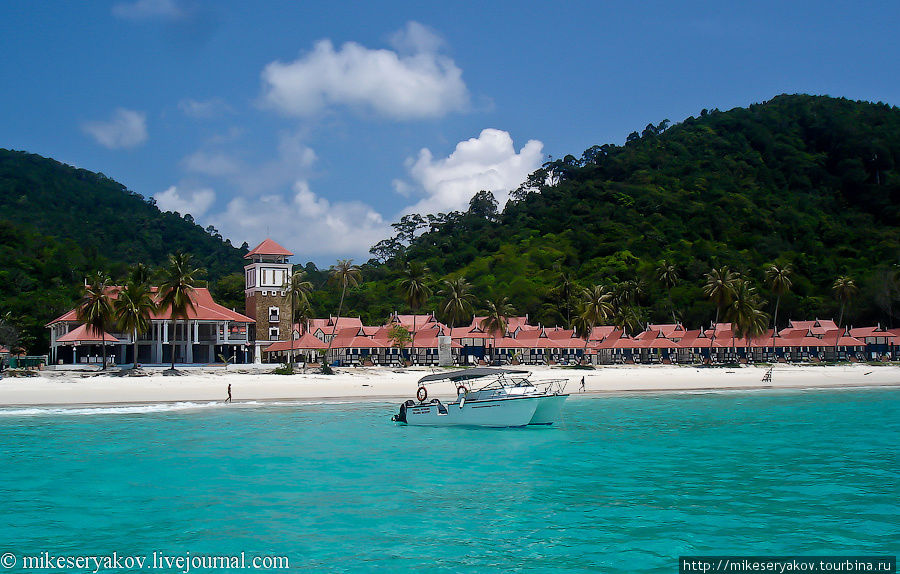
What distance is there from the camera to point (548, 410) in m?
27.5

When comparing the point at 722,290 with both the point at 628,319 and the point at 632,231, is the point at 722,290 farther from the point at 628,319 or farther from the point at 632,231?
the point at 632,231

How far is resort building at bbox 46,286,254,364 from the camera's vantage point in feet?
184

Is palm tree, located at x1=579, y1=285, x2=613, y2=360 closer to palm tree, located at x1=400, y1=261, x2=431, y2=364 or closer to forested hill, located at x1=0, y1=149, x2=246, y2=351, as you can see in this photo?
palm tree, located at x1=400, y1=261, x2=431, y2=364

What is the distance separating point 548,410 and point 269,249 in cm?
4311

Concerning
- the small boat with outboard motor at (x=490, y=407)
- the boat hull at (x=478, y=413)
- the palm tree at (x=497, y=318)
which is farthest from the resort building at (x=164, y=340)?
the small boat with outboard motor at (x=490, y=407)

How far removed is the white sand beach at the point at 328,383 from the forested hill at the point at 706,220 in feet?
109

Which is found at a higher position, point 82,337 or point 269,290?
point 269,290

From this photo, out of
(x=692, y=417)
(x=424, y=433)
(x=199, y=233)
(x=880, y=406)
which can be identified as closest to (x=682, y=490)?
(x=424, y=433)

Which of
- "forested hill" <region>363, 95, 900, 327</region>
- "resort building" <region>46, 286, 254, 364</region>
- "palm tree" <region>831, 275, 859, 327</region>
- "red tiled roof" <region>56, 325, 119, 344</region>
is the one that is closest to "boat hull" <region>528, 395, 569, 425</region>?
"resort building" <region>46, 286, 254, 364</region>

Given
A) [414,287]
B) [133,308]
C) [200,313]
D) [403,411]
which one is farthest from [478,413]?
[414,287]

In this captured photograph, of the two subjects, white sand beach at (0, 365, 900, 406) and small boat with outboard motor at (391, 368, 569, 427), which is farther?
white sand beach at (0, 365, 900, 406)

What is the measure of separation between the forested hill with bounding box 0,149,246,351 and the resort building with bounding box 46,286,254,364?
A: 24.2ft

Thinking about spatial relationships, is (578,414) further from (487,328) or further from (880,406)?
(487,328)

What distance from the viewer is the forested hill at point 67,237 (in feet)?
223
